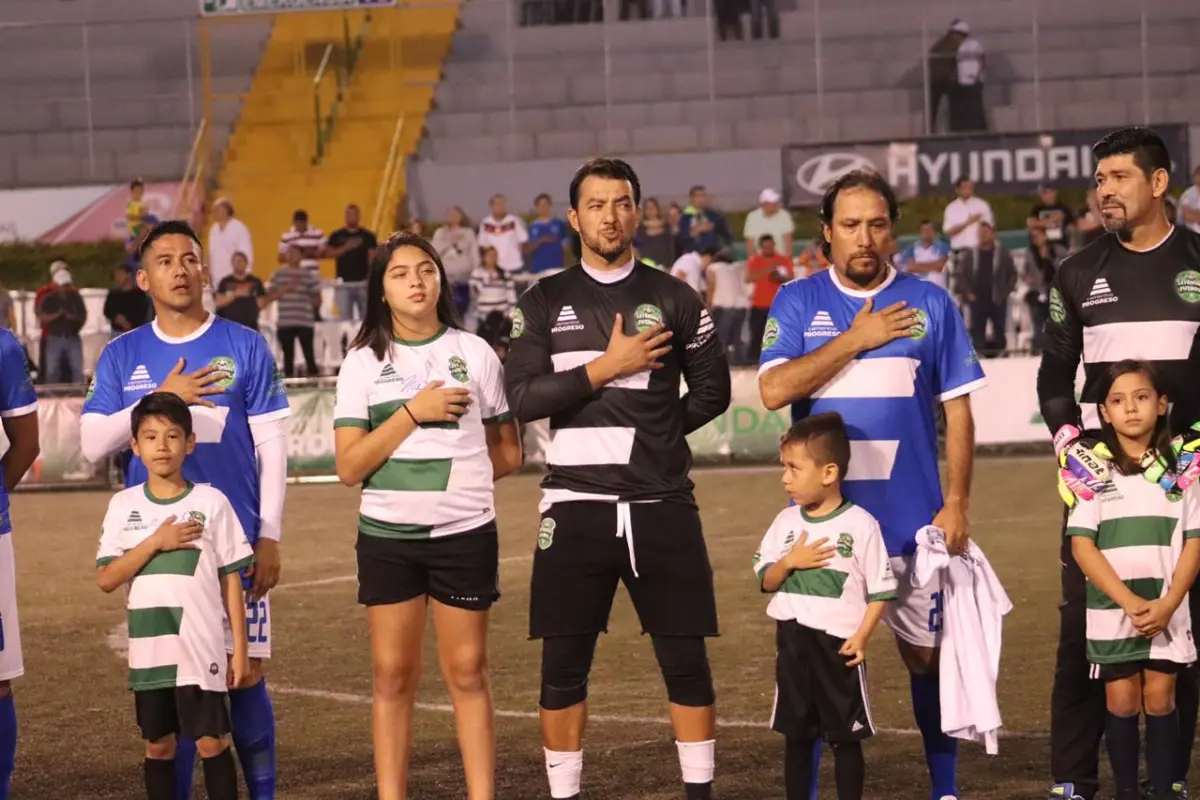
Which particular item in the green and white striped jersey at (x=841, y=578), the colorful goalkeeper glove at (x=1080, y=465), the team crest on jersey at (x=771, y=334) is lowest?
the green and white striped jersey at (x=841, y=578)

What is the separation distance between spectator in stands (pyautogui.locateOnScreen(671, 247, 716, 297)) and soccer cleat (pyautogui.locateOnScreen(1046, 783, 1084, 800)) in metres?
14.7

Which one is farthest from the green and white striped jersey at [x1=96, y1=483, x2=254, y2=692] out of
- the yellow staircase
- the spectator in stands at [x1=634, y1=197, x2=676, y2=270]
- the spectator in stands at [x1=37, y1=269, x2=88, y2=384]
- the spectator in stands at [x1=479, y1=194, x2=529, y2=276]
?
the yellow staircase

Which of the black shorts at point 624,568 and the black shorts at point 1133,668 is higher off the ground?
the black shorts at point 624,568

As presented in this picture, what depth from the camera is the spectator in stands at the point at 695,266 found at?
70.5ft

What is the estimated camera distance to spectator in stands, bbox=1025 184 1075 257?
2170 centimetres

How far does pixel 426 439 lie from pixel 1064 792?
2552 millimetres

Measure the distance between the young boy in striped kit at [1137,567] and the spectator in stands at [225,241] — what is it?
17.7 meters

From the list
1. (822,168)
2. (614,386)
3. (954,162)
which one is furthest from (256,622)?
(954,162)

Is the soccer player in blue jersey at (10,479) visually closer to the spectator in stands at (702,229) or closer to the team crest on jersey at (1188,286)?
the team crest on jersey at (1188,286)

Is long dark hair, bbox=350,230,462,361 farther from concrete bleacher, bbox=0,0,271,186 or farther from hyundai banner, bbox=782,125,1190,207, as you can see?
concrete bleacher, bbox=0,0,271,186

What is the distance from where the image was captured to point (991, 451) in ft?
64.7

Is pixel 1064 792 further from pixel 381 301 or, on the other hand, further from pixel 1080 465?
pixel 381 301

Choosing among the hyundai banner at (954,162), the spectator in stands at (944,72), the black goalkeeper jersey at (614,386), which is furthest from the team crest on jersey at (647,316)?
the spectator in stands at (944,72)

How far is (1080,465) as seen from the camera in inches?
256
